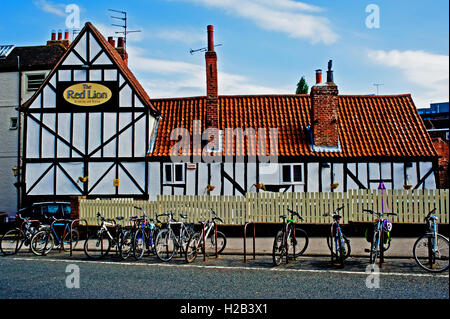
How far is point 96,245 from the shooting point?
35.1ft

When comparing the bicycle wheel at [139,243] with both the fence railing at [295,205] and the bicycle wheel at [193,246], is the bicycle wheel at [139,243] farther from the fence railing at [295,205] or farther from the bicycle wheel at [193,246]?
the fence railing at [295,205]

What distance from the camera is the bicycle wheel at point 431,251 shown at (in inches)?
319

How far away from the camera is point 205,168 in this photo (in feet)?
57.3

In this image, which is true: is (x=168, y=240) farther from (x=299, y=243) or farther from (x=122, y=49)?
(x=122, y=49)

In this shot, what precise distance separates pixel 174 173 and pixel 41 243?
7.30 meters

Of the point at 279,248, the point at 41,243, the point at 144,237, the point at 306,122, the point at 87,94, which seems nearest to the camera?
the point at 279,248

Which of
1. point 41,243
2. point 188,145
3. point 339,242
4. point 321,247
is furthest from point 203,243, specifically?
point 188,145

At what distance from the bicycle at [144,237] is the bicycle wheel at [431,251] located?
6.12m

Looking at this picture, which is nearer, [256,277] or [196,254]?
[256,277]

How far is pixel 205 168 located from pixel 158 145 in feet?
8.24

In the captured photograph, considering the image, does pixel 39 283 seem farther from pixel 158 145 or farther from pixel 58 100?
pixel 58 100

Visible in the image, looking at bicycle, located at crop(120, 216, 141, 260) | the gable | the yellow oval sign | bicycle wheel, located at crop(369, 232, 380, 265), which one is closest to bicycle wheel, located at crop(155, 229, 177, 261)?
bicycle, located at crop(120, 216, 141, 260)

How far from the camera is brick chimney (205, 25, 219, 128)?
739 inches
